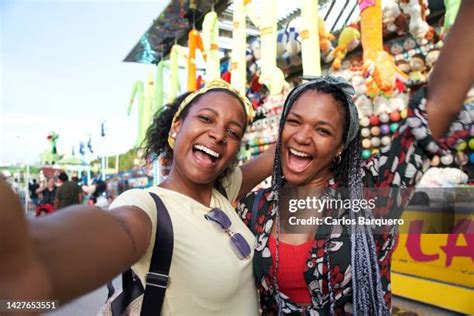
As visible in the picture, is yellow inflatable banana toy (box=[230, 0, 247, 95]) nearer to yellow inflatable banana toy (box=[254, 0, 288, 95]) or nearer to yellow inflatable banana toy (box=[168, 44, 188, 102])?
yellow inflatable banana toy (box=[254, 0, 288, 95])

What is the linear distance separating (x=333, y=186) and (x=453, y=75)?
2.10 ft

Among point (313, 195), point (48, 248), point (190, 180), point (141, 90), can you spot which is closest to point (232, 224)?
point (190, 180)

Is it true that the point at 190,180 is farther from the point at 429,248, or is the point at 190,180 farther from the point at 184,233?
the point at 429,248

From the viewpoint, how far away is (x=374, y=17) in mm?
5148

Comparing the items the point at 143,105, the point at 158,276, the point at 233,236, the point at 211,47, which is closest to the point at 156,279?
the point at 158,276

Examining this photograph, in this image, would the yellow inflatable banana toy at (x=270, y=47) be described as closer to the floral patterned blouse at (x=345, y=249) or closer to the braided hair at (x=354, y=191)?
the braided hair at (x=354, y=191)

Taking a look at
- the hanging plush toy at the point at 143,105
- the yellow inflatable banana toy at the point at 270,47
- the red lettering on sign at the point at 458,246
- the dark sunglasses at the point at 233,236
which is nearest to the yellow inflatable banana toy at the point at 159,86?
the hanging plush toy at the point at 143,105

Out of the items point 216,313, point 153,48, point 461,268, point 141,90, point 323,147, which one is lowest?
point 461,268

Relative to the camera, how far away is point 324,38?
6.94 m

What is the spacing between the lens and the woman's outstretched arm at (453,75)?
2.84ft

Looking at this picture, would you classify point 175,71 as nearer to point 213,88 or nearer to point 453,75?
point 213,88

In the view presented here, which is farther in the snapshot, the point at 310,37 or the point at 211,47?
the point at 211,47

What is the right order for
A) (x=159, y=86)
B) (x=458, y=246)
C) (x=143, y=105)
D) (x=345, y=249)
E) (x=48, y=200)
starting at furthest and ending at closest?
(x=143, y=105), (x=159, y=86), (x=48, y=200), (x=458, y=246), (x=345, y=249)

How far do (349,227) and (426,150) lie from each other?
1.18 ft
